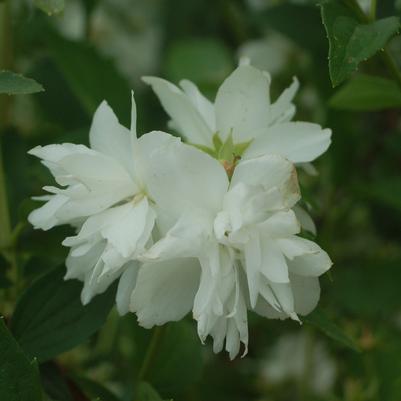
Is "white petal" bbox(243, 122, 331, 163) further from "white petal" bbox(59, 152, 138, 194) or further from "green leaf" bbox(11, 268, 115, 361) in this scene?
"green leaf" bbox(11, 268, 115, 361)

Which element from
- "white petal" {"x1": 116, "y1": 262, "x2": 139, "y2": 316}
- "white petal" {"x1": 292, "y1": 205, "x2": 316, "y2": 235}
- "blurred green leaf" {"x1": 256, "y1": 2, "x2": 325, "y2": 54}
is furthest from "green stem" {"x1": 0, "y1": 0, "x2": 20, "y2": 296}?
"blurred green leaf" {"x1": 256, "y1": 2, "x2": 325, "y2": 54}

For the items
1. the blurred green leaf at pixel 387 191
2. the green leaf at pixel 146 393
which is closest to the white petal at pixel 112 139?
the green leaf at pixel 146 393

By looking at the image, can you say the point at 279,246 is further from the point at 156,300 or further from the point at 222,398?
the point at 222,398

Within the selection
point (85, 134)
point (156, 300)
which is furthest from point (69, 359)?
point (156, 300)

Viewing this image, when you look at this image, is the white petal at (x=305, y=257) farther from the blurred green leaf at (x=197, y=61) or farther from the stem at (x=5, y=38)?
the blurred green leaf at (x=197, y=61)

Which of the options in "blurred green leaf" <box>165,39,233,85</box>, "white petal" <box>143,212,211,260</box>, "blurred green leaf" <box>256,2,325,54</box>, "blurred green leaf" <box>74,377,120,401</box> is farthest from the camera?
"blurred green leaf" <box>165,39,233,85</box>

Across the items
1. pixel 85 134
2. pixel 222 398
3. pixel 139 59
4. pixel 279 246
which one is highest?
pixel 279 246
